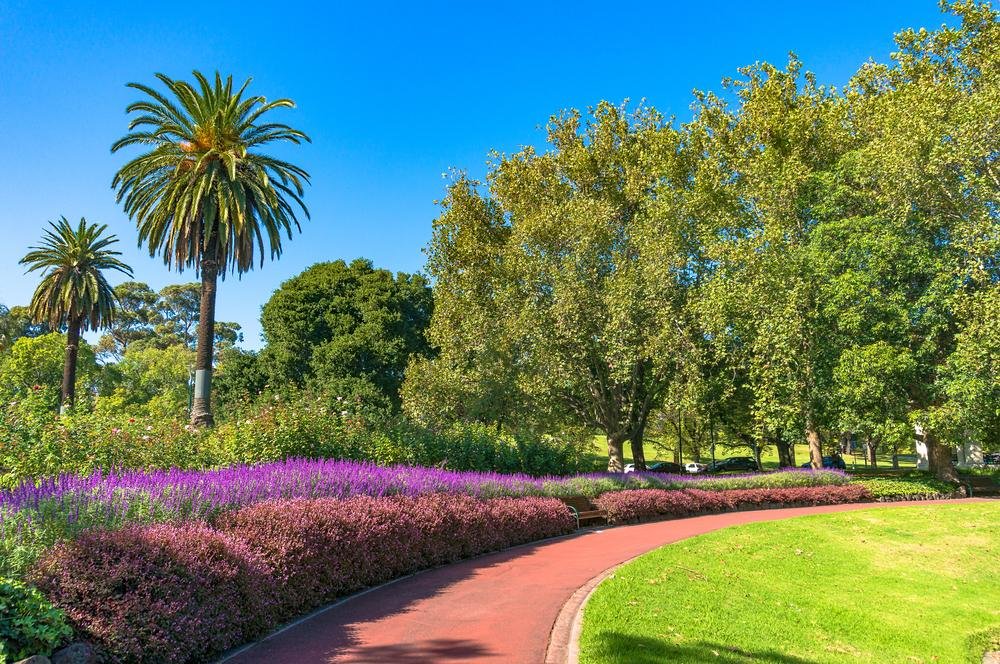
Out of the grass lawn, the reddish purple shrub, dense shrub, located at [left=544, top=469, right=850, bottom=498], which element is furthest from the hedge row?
dense shrub, located at [left=544, top=469, right=850, bottom=498]

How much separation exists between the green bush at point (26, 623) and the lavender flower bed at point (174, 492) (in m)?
0.61

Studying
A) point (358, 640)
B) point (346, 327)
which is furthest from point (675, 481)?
point (346, 327)

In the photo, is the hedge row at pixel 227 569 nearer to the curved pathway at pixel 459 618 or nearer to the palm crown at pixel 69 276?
the curved pathway at pixel 459 618

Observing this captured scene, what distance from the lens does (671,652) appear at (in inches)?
242

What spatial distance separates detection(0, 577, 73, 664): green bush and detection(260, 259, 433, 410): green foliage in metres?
32.4

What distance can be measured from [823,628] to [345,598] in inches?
248

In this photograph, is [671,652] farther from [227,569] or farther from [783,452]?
[783,452]

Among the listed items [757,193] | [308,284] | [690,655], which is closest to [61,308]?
[308,284]

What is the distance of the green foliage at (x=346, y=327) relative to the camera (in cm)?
3841

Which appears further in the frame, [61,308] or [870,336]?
[61,308]

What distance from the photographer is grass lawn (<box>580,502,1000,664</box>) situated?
6.73 meters

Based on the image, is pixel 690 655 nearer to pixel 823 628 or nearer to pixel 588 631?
pixel 588 631

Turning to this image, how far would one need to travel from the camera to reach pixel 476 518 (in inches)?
452

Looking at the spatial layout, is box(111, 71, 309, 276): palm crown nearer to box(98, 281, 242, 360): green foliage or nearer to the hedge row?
the hedge row
